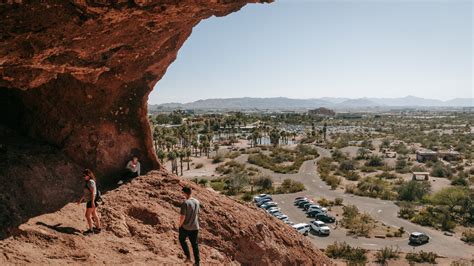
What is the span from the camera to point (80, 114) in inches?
444

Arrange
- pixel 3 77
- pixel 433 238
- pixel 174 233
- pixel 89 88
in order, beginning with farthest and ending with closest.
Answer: pixel 433 238
pixel 89 88
pixel 174 233
pixel 3 77

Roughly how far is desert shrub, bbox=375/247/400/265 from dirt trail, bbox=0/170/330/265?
1811 cm

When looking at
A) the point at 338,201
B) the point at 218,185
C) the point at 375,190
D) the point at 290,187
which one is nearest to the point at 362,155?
the point at 375,190

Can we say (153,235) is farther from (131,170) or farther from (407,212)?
(407,212)

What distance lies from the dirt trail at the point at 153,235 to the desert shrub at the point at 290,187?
41267 mm

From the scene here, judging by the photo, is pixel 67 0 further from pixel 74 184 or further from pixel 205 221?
pixel 205 221

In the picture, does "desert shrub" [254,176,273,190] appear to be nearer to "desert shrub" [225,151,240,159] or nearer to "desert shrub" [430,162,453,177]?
"desert shrub" [225,151,240,159]

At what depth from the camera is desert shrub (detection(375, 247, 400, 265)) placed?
97.7 ft

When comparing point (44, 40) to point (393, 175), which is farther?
point (393, 175)

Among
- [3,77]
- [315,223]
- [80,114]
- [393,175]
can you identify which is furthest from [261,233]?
[393,175]

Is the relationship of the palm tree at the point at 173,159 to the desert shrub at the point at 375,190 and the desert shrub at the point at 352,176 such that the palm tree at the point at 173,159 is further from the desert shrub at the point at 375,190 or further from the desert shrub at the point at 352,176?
the desert shrub at the point at 352,176

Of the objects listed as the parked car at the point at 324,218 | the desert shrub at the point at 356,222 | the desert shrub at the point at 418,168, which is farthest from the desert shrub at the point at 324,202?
the desert shrub at the point at 418,168

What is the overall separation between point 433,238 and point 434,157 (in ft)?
156

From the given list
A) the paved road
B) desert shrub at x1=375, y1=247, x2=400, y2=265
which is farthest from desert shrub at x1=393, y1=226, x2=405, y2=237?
desert shrub at x1=375, y1=247, x2=400, y2=265
